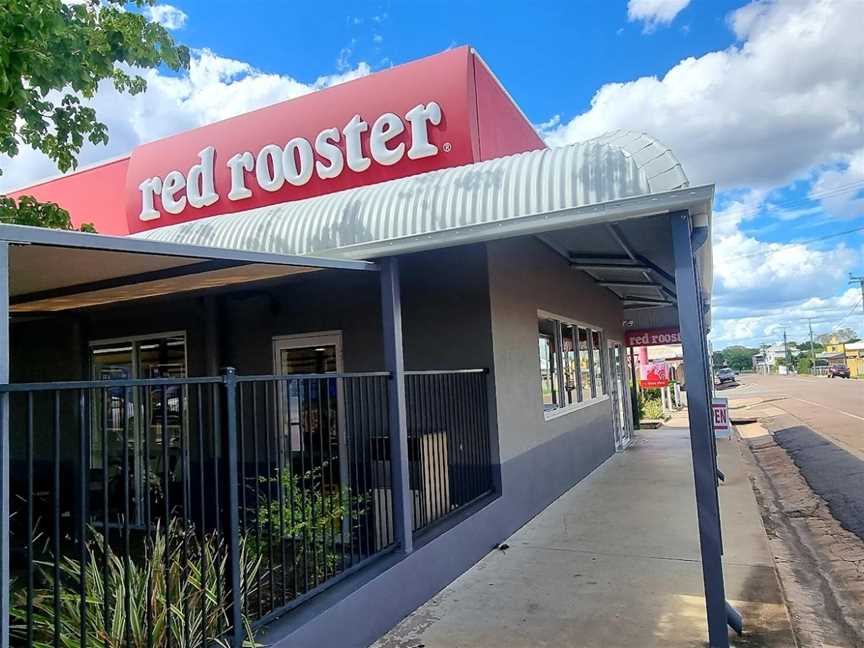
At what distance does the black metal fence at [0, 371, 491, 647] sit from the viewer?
2.97 metres

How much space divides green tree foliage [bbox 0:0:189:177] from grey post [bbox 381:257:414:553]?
3118 millimetres

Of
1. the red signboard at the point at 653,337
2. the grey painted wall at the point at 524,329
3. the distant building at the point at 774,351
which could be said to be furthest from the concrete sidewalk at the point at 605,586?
the distant building at the point at 774,351

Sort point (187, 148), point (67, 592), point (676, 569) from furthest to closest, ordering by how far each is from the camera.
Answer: point (187, 148) → point (676, 569) → point (67, 592)

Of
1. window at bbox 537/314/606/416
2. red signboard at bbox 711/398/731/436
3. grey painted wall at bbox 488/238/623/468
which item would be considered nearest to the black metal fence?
grey painted wall at bbox 488/238/623/468

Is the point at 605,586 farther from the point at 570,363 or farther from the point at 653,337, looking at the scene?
the point at 653,337

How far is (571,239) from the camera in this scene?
24.4 feet

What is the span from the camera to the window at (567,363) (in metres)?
8.82

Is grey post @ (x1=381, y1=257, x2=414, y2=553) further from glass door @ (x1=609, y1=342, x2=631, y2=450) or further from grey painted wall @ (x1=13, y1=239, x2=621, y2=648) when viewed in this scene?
glass door @ (x1=609, y1=342, x2=631, y2=450)

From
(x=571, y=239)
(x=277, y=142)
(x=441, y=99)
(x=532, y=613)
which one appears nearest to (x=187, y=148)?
(x=277, y=142)

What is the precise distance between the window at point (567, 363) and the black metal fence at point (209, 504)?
250cm

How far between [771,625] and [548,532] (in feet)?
8.93

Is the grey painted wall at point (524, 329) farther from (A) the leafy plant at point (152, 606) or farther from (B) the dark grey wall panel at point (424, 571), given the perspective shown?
(A) the leafy plant at point (152, 606)

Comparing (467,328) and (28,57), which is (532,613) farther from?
(28,57)

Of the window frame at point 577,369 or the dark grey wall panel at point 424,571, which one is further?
the window frame at point 577,369
